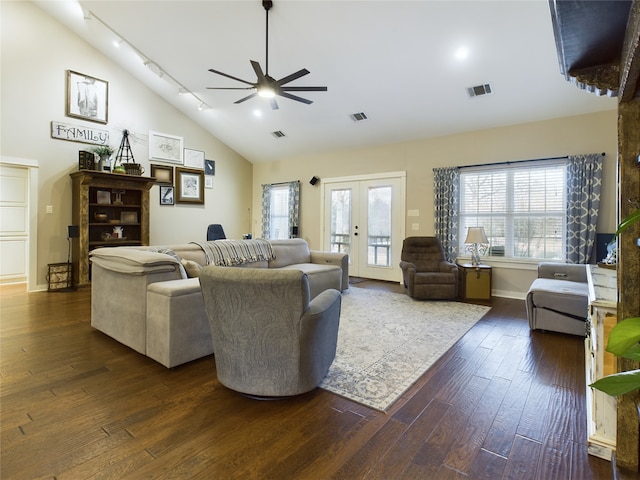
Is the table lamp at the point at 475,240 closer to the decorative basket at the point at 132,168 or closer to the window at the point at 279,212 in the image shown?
the window at the point at 279,212

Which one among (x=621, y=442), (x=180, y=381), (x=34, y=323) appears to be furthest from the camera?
(x=34, y=323)

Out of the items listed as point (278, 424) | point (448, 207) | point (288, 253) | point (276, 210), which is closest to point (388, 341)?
point (278, 424)

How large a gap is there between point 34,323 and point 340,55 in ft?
16.0

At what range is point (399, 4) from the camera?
3553 mm

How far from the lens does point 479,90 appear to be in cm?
453

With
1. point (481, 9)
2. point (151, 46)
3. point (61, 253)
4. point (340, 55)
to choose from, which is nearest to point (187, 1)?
point (151, 46)

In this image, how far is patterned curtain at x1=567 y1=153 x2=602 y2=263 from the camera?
432 cm

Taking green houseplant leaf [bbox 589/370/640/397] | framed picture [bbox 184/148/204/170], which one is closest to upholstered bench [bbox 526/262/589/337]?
green houseplant leaf [bbox 589/370/640/397]

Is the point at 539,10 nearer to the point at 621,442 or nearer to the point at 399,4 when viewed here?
the point at 399,4

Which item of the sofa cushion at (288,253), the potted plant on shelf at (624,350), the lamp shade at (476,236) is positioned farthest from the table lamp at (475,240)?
the potted plant on shelf at (624,350)

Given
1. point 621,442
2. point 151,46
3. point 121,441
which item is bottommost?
point 121,441

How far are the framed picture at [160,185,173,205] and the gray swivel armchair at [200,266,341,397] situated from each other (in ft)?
18.7

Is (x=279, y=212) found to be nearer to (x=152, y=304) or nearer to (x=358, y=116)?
(x=358, y=116)

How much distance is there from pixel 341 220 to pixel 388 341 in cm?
423
